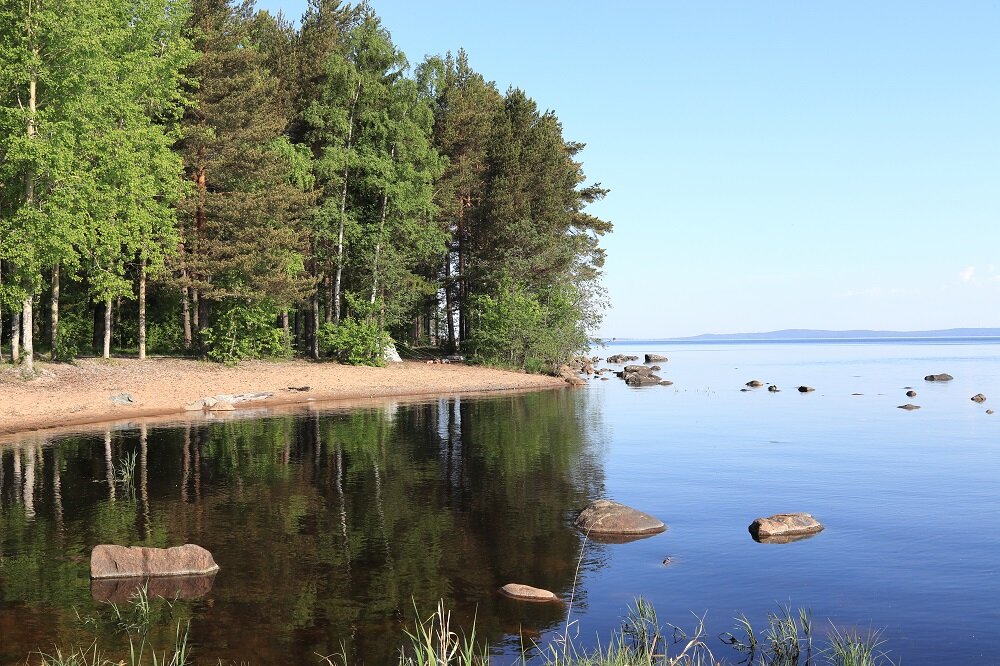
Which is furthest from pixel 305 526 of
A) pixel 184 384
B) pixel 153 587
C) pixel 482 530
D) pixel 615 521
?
pixel 184 384

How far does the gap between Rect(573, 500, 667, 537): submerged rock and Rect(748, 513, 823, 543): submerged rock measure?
6.38 feet

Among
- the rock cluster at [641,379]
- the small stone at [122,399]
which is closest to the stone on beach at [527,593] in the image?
the small stone at [122,399]

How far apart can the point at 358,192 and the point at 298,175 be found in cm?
620

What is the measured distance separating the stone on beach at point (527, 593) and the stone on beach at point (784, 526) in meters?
6.42

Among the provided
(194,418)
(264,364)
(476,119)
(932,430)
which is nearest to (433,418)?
(194,418)

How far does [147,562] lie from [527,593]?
6404mm

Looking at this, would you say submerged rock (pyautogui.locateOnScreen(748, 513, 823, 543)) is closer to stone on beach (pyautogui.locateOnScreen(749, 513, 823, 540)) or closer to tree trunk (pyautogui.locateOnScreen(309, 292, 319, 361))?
stone on beach (pyautogui.locateOnScreen(749, 513, 823, 540))

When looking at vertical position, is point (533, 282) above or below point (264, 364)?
above

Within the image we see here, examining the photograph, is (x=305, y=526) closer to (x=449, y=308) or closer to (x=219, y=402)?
(x=219, y=402)

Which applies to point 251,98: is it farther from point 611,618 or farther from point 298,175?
point 611,618

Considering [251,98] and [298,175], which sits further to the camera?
[298,175]

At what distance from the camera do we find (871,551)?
54.0ft

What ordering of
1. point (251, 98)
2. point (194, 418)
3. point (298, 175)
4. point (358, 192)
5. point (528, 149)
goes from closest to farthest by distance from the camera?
point (194, 418) → point (251, 98) → point (298, 175) → point (358, 192) → point (528, 149)

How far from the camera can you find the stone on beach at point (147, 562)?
13.7 metres
